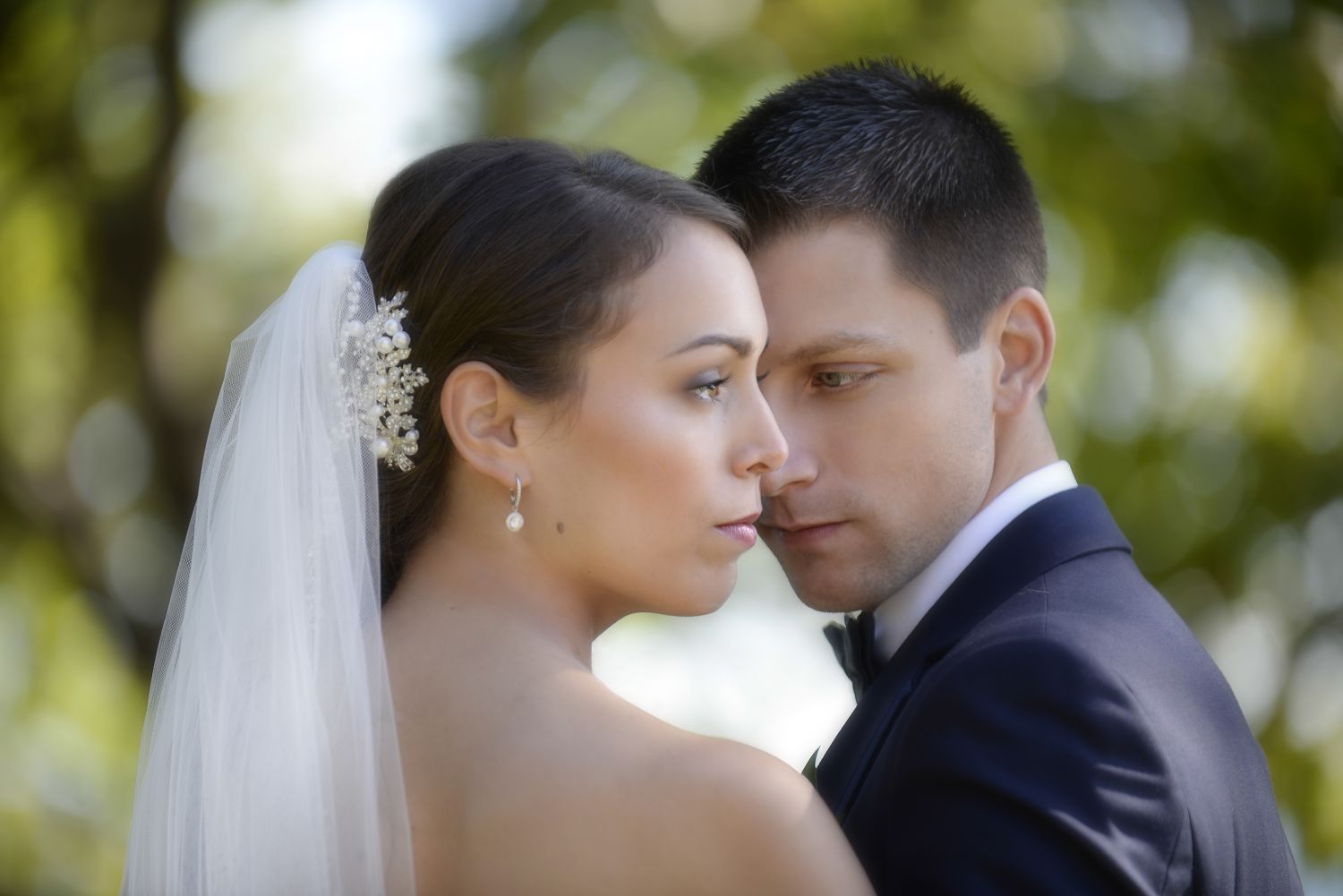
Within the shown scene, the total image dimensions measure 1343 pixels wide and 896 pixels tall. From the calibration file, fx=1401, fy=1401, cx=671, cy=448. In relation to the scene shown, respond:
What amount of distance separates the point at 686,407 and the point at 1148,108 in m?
5.56

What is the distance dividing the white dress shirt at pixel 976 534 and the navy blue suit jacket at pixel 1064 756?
302 mm

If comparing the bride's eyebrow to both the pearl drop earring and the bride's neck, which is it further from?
the bride's neck

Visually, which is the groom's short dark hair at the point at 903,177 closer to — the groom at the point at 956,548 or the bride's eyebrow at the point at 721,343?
the groom at the point at 956,548

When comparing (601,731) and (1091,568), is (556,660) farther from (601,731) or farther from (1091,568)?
(1091,568)

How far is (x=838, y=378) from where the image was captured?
339cm

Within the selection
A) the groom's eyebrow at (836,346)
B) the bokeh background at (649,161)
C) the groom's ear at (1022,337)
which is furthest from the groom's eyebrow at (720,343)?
the bokeh background at (649,161)

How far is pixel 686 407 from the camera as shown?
8.84 feet

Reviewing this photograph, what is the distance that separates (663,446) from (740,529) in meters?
0.28

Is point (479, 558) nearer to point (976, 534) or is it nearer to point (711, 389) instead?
point (711, 389)

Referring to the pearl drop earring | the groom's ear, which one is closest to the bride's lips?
the pearl drop earring

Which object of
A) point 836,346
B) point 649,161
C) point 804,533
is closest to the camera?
point 836,346

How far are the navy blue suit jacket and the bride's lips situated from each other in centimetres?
46

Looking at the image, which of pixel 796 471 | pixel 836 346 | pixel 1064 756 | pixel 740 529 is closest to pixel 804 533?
pixel 796 471

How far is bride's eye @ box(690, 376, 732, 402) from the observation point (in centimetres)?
272
